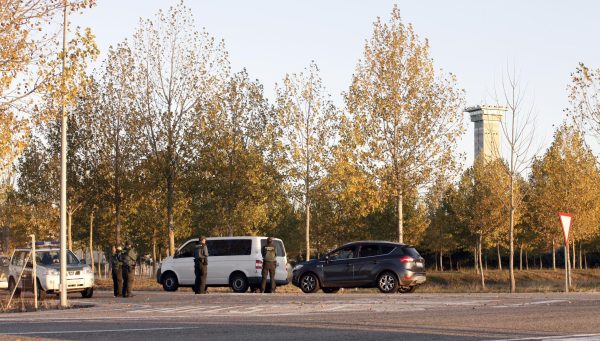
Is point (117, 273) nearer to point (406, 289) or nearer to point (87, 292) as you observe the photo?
point (87, 292)

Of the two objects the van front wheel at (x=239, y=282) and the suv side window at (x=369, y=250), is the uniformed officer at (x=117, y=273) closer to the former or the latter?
the van front wheel at (x=239, y=282)

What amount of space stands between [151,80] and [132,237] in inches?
1391

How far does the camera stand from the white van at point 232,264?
99.9ft

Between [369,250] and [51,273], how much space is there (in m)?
10.1

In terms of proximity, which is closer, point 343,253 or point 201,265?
point 343,253

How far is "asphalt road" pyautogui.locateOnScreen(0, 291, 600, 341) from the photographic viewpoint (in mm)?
13688

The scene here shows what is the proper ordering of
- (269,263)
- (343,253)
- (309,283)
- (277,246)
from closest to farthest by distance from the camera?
(343,253), (309,283), (269,263), (277,246)

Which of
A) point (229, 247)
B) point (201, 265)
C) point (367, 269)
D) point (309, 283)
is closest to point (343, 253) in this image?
point (367, 269)

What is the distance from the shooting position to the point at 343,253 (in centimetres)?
2850

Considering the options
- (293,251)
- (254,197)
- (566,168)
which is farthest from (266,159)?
(293,251)

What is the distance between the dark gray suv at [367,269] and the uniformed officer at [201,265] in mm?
3048

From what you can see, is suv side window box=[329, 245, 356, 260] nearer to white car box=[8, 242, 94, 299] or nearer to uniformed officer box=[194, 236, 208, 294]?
uniformed officer box=[194, 236, 208, 294]

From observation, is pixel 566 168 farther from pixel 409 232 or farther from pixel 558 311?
pixel 558 311

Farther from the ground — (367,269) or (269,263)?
(269,263)
